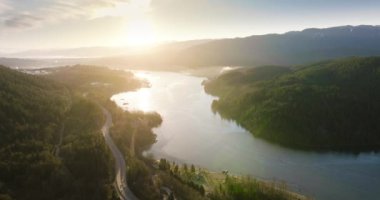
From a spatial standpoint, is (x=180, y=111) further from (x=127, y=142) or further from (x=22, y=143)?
(x=22, y=143)

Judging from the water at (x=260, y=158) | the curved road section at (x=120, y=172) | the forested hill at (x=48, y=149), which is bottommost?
the water at (x=260, y=158)

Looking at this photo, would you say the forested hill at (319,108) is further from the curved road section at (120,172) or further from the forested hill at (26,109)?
the forested hill at (26,109)

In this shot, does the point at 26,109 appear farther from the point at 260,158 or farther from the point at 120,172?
the point at 260,158

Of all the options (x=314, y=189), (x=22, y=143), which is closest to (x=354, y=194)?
(x=314, y=189)

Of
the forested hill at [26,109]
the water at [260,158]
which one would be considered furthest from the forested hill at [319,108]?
the forested hill at [26,109]

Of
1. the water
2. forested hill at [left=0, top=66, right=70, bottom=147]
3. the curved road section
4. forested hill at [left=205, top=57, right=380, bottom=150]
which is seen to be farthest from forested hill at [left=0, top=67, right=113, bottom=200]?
forested hill at [left=205, top=57, right=380, bottom=150]

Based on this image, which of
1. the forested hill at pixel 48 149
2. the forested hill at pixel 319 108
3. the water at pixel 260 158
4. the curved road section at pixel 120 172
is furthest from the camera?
the forested hill at pixel 319 108

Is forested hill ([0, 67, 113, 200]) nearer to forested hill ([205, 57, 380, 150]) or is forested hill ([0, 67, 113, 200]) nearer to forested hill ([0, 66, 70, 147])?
forested hill ([0, 66, 70, 147])
